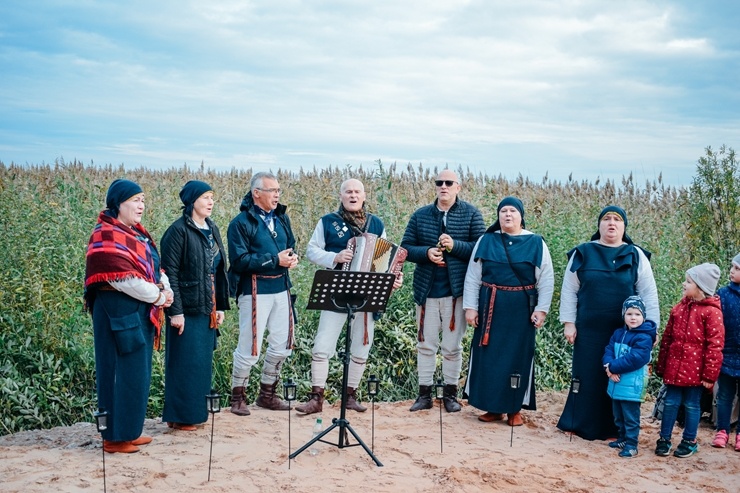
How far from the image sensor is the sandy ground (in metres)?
5.06

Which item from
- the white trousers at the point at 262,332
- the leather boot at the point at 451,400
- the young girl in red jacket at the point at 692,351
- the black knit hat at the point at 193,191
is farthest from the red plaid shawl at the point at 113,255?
the young girl in red jacket at the point at 692,351

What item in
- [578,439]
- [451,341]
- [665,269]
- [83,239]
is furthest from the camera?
A: [665,269]

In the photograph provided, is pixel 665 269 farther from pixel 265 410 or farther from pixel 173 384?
pixel 173 384

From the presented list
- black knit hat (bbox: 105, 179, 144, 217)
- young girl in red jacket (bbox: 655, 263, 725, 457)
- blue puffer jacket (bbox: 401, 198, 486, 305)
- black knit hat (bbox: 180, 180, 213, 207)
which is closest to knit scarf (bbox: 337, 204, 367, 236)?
blue puffer jacket (bbox: 401, 198, 486, 305)

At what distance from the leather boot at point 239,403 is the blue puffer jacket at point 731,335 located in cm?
405

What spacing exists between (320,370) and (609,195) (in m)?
7.70

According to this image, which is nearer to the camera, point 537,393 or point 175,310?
point 175,310

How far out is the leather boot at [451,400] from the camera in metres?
7.05

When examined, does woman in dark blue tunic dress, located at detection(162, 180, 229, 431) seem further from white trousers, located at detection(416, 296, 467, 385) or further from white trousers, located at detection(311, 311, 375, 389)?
white trousers, located at detection(416, 296, 467, 385)

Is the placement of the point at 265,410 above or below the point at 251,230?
below

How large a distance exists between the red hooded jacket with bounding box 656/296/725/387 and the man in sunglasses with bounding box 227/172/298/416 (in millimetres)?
3141

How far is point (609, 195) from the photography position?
12750 mm

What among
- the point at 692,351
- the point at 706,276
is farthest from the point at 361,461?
the point at 706,276

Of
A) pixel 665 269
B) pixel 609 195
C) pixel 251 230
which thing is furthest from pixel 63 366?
pixel 609 195
